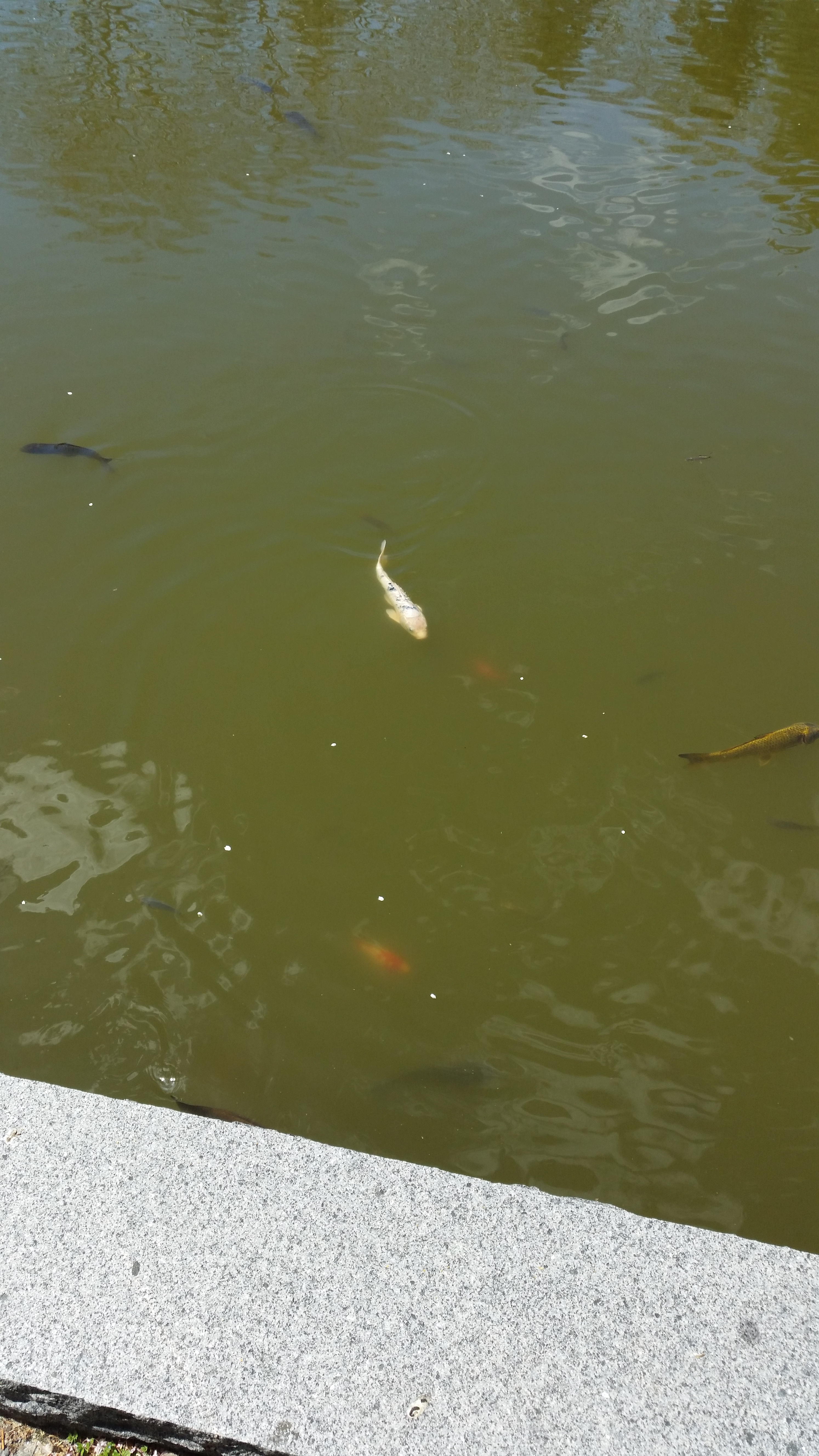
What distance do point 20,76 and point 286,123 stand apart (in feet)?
9.80

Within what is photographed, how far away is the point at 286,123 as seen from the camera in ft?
34.5

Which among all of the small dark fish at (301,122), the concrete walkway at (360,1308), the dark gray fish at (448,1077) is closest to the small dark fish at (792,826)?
the dark gray fish at (448,1077)

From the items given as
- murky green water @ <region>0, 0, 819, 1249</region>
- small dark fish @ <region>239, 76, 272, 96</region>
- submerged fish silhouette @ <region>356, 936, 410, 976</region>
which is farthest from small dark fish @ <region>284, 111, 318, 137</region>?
submerged fish silhouette @ <region>356, 936, 410, 976</region>

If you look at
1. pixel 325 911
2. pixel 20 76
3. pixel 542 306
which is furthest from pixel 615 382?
pixel 20 76

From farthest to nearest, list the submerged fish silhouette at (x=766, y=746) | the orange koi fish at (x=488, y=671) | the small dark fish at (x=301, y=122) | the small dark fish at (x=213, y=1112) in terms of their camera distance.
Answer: the small dark fish at (x=301, y=122)
the orange koi fish at (x=488, y=671)
the submerged fish silhouette at (x=766, y=746)
the small dark fish at (x=213, y=1112)

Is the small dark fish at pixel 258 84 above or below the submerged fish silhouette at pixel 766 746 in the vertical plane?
above

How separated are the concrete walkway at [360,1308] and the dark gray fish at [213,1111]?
0.57 meters

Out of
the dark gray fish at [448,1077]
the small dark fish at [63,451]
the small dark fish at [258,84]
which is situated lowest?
the dark gray fish at [448,1077]

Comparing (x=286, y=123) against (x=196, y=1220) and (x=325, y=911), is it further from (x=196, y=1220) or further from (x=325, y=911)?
(x=196, y=1220)

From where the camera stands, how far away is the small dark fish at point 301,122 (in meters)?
10.4

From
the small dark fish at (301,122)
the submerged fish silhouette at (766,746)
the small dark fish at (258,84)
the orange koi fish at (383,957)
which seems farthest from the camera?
the small dark fish at (258,84)

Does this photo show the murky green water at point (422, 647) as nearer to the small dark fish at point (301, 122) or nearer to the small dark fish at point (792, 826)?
the small dark fish at point (792, 826)

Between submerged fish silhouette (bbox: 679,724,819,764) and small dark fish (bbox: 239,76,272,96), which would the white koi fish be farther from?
small dark fish (bbox: 239,76,272,96)

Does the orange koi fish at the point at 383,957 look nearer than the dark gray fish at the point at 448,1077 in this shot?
No
